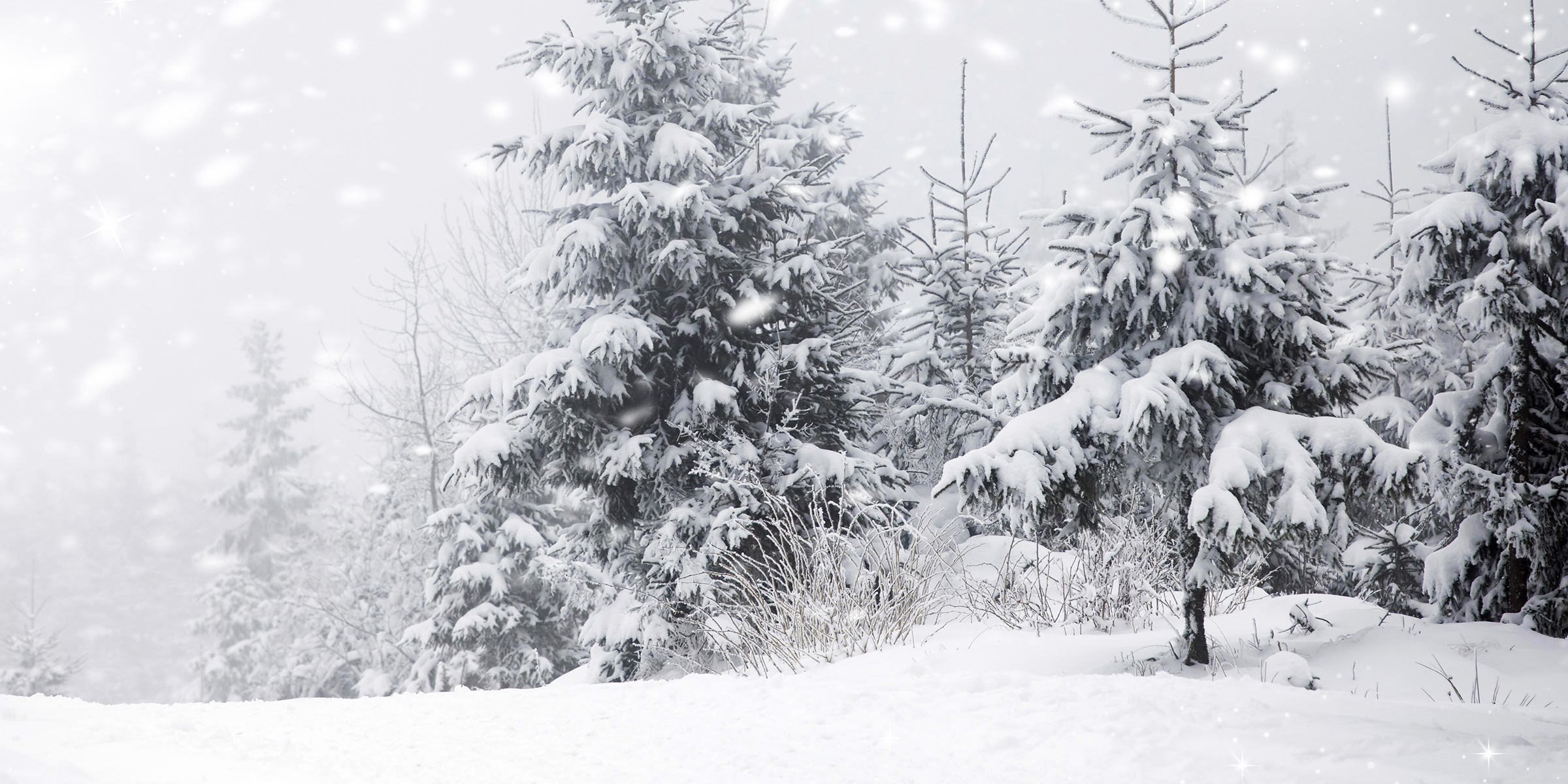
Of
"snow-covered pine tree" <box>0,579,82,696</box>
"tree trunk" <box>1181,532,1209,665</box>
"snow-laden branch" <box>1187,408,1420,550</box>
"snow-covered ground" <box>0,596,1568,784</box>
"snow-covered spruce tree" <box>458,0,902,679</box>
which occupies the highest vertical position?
"snow-covered spruce tree" <box>458,0,902,679</box>

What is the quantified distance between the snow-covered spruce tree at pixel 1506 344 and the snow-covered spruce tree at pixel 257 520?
24796 millimetres

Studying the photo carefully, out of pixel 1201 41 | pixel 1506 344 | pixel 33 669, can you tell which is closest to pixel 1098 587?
pixel 1506 344

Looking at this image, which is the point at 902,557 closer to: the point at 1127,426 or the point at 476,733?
the point at 1127,426

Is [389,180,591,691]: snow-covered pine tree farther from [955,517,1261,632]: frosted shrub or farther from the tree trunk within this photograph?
the tree trunk

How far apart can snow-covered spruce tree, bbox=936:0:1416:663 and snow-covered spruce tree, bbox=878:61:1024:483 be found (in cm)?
482

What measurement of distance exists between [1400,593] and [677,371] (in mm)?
6854

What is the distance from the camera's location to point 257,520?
79.5 feet

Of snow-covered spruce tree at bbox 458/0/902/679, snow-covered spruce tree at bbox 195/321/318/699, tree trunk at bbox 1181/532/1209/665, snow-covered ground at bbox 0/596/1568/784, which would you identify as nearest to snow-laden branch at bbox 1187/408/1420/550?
tree trunk at bbox 1181/532/1209/665

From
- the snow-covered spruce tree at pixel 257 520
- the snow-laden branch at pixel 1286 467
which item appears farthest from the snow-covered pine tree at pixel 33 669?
the snow-laden branch at pixel 1286 467

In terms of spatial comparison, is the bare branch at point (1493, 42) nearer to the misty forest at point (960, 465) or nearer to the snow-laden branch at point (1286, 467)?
the misty forest at point (960, 465)

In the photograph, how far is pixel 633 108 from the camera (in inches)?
378

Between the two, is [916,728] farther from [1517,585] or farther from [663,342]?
[663,342]

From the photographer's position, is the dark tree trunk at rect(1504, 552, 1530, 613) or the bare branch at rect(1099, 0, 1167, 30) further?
the dark tree trunk at rect(1504, 552, 1530, 613)

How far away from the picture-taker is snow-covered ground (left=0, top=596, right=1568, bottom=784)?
10.4ft
